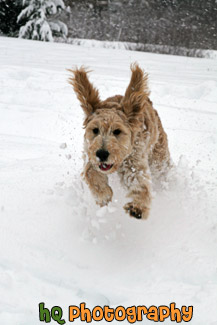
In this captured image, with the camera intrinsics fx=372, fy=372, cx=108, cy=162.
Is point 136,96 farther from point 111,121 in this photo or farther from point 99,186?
point 99,186

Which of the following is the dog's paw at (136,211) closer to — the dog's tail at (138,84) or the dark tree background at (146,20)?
the dog's tail at (138,84)

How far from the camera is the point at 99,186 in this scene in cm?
399

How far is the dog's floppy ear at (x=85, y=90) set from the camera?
13.3 feet

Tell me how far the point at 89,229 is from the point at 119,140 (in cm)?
109

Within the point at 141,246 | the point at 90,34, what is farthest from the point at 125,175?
the point at 90,34

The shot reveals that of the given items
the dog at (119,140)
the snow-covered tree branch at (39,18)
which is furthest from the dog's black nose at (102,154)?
the snow-covered tree branch at (39,18)

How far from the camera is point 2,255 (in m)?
3.55

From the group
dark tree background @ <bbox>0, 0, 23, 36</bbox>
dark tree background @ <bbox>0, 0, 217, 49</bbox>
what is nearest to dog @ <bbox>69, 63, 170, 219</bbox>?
dark tree background @ <bbox>0, 0, 23, 36</bbox>

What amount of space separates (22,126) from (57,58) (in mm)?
6382

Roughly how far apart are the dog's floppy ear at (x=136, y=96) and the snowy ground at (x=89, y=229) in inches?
40.8

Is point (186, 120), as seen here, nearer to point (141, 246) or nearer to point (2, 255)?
point (141, 246)

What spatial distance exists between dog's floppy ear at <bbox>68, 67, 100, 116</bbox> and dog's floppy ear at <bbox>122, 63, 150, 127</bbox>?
0.34m

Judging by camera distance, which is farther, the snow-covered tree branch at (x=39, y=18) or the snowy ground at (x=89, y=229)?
the snow-covered tree branch at (x=39, y=18)

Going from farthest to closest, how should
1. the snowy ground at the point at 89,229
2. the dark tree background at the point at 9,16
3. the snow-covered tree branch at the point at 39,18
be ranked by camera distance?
the dark tree background at the point at 9,16 < the snow-covered tree branch at the point at 39,18 < the snowy ground at the point at 89,229
